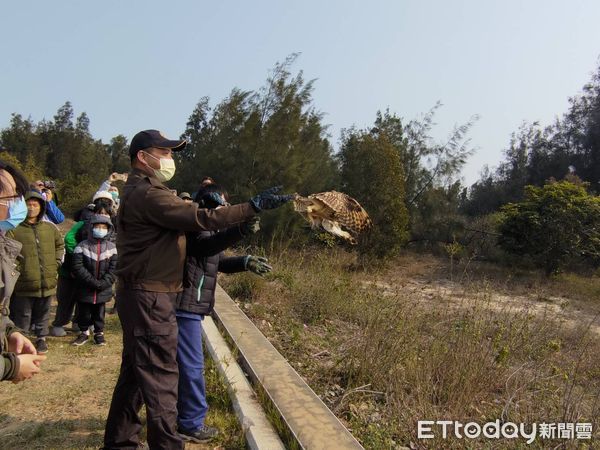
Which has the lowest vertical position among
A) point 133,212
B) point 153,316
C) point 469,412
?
point 469,412

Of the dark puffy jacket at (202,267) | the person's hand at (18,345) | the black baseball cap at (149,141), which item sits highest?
the black baseball cap at (149,141)

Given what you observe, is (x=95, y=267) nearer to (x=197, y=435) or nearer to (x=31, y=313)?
(x=31, y=313)

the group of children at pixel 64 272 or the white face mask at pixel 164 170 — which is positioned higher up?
the white face mask at pixel 164 170

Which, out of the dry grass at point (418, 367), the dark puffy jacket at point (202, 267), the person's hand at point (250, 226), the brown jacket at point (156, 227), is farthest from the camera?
the dry grass at point (418, 367)

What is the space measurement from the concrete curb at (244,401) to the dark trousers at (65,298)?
1.67 m

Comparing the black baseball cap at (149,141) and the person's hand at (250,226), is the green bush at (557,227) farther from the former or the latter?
the black baseball cap at (149,141)

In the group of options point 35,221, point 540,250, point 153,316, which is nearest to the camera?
point 153,316

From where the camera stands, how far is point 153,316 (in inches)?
89.6

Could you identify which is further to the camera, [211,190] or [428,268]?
[428,268]

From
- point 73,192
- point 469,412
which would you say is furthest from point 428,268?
point 73,192

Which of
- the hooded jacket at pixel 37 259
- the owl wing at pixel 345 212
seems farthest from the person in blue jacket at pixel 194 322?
the hooded jacket at pixel 37 259

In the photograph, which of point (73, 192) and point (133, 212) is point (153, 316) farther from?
point (73, 192)

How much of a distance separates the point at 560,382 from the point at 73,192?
2354 cm

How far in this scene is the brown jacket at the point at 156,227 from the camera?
220 centimetres
